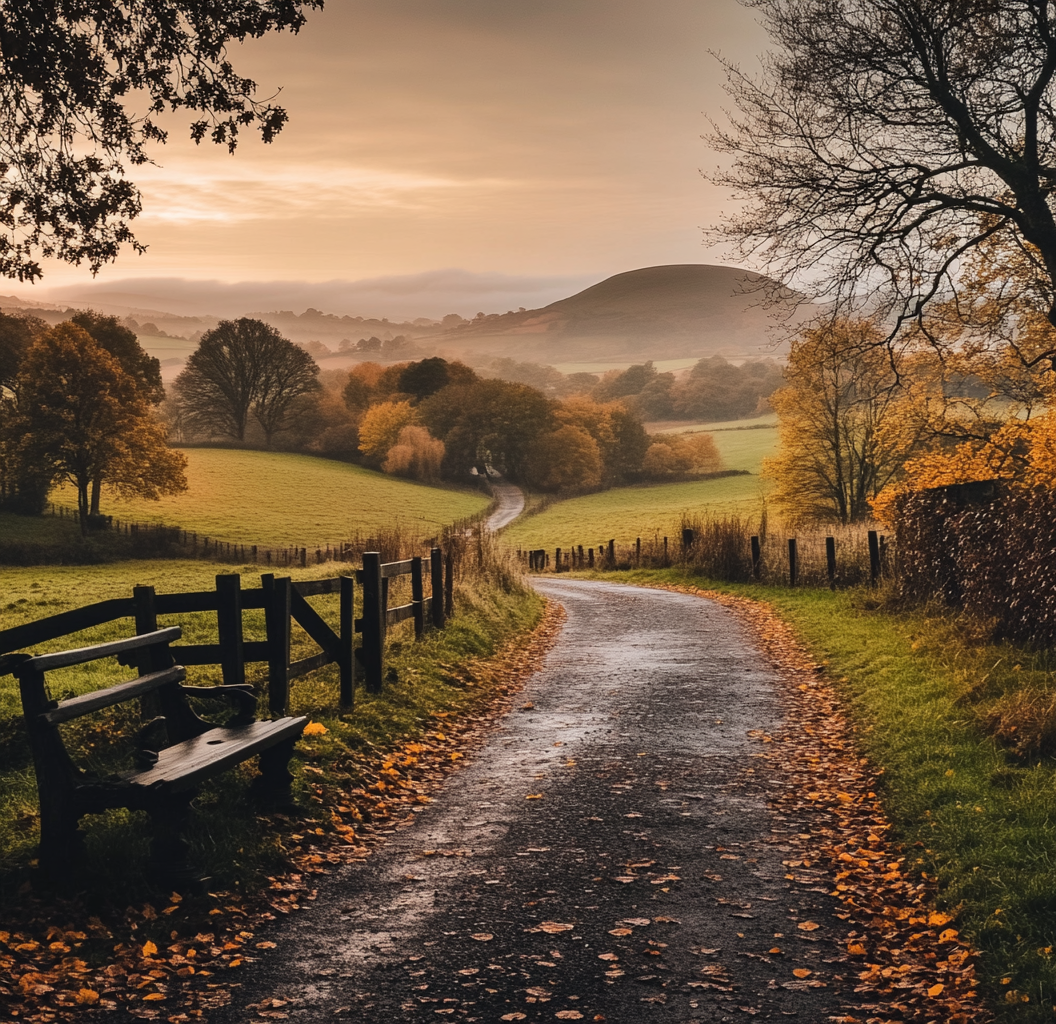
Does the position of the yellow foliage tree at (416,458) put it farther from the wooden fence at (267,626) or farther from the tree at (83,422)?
the wooden fence at (267,626)

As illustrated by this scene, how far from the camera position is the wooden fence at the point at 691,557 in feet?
76.5

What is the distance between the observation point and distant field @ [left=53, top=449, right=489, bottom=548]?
185 feet

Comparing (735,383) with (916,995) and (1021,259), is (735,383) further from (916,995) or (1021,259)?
(916,995)

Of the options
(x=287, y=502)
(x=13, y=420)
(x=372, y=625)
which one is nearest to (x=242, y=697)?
(x=372, y=625)

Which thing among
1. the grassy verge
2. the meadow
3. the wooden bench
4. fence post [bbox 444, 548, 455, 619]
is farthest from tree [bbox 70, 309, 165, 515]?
the wooden bench

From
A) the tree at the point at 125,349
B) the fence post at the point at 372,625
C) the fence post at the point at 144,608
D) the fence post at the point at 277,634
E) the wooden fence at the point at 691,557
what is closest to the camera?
the fence post at the point at 144,608

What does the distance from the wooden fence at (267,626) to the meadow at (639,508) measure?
122ft

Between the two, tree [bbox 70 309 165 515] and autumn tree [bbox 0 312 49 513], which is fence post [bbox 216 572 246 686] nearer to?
autumn tree [bbox 0 312 49 513]

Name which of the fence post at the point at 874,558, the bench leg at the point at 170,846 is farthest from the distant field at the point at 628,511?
the bench leg at the point at 170,846

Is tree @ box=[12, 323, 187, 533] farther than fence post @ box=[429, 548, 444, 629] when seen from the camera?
Yes

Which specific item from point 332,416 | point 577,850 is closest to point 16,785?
point 577,850

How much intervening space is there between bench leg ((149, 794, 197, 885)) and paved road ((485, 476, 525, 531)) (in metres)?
60.6

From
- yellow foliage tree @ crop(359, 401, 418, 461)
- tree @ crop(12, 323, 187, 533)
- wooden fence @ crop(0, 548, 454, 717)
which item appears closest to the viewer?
wooden fence @ crop(0, 548, 454, 717)

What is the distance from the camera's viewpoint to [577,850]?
6.52 meters
